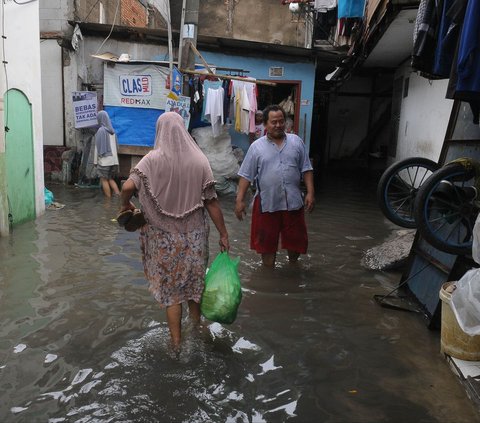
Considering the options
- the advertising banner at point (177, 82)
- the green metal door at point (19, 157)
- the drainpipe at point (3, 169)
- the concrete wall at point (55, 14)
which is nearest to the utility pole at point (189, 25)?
the advertising banner at point (177, 82)

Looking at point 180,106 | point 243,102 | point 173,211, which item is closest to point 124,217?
point 173,211

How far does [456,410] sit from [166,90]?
10.1 m

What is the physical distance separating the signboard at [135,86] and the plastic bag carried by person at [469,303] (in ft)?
32.0

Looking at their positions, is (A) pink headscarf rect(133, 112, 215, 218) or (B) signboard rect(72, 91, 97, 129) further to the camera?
(B) signboard rect(72, 91, 97, 129)

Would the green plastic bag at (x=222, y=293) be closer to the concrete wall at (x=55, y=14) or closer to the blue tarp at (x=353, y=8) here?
the concrete wall at (x=55, y=14)

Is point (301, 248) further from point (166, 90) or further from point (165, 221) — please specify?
point (166, 90)

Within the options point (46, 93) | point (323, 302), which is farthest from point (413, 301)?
point (46, 93)

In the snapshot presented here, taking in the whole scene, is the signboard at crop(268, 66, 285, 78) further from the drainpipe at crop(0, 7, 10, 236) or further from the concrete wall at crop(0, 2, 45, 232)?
the drainpipe at crop(0, 7, 10, 236)

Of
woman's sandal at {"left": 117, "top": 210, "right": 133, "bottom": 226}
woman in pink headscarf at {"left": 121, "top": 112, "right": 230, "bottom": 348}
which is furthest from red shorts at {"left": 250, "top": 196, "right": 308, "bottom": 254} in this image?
woman's sandal at {"left": 117, "top": 210, "right": 133, "bottom": 226}

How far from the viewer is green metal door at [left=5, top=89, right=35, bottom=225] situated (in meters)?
6.94

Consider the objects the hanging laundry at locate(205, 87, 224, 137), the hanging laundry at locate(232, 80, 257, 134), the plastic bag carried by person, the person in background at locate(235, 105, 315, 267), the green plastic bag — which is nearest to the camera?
the plastic bag carried by person

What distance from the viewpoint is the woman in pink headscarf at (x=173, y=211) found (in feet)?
10.7

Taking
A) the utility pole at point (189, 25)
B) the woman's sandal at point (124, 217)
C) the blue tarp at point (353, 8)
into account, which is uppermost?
the blue tarp at point (353, 8)

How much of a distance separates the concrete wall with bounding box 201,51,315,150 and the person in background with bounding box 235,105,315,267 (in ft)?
24.0
